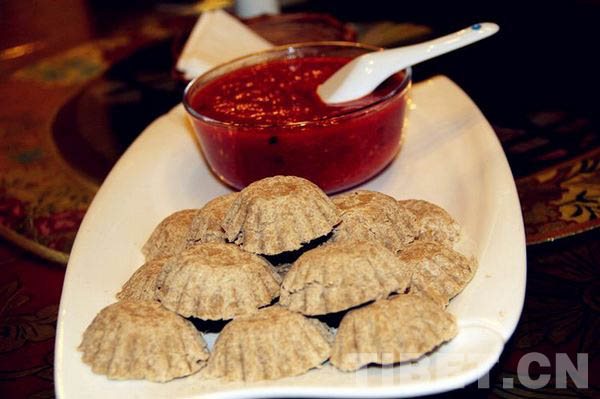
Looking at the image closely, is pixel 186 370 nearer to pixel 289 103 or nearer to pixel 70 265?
pixel 70 265

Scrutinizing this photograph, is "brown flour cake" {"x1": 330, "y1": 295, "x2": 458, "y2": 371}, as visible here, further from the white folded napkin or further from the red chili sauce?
the white folded napkin

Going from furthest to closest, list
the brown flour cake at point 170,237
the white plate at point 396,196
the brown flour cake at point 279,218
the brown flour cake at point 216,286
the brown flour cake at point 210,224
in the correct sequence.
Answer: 1. the brown flour cake at point 170,237
2. the brown flour cake at point 210,224
3. the brown flour cake at point 279,218
4. the brown flour cake at point 216,286
5. the white plate at point 396,196

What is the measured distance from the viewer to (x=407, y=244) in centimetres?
191

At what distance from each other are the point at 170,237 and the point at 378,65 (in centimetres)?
88

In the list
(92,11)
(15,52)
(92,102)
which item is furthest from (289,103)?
(92,11)

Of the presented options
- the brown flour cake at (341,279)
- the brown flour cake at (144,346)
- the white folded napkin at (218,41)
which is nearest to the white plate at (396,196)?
the brown flour cake at (144,346)

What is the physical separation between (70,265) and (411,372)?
996 millimetres

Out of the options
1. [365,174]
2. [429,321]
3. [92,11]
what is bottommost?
[92,11]

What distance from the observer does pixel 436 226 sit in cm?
199

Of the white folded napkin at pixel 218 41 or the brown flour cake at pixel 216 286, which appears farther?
the white folded napkin at pixel 218 41

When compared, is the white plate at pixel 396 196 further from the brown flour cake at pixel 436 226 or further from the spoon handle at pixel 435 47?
the spoon handle at pixel 435 47

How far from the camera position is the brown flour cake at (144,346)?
160cm

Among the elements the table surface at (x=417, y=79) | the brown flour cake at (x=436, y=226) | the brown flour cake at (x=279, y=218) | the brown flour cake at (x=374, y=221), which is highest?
the brown flour cake at (x=279, y=218)

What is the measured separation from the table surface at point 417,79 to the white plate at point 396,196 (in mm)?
162
